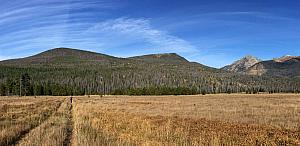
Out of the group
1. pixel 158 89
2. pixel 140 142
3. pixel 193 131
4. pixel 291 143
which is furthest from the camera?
pixel 158 89

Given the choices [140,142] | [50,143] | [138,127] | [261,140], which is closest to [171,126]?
[138,127]

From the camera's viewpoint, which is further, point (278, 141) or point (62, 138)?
point (62, 138)

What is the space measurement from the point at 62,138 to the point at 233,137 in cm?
688

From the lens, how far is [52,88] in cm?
13338

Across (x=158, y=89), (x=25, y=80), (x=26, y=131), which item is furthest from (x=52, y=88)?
(x=26, y=131)

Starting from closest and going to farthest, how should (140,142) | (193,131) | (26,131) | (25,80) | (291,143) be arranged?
(291,143)
(140,142)
(193,131)
(26,131)
(25,80)

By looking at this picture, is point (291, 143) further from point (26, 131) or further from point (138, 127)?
point (26, 131)

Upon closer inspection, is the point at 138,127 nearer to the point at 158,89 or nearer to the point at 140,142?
the point at 140,142

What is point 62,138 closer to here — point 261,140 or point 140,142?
point 140,142

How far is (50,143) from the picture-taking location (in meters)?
12.1

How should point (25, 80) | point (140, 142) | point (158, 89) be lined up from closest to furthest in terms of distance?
point (140, 142), point (25, 80), point (158, 89)

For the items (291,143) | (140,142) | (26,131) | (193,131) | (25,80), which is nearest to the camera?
(291,143)

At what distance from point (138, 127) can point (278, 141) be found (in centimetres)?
748

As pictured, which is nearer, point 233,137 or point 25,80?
point 233,137
